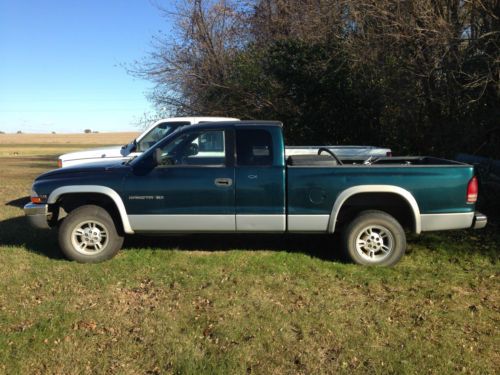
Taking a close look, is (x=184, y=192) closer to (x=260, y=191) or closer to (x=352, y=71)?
(x=260, y=191)

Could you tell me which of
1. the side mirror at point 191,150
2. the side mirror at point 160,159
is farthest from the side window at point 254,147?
the side mirror at point 160,159

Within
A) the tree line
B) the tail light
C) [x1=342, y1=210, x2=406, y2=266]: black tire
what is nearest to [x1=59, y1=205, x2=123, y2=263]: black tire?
[x1=342, y1=210, x2=406, y2=266]: black tire

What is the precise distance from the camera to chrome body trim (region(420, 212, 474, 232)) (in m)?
5.84

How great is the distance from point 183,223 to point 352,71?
9411 millimetres

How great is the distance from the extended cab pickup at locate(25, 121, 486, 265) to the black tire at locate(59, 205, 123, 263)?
0.01m

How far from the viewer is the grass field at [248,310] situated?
3791 millimetres

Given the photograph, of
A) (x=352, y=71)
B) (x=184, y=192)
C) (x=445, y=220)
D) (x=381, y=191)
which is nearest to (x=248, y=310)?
(x=184, y=192)

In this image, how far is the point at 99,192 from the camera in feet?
19.8

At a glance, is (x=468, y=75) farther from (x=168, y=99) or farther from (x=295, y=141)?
(x=168, y=99)

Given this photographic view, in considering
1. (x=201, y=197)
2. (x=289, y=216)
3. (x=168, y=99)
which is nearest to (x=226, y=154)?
(x=201, y=197)

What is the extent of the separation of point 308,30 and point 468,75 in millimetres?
6238

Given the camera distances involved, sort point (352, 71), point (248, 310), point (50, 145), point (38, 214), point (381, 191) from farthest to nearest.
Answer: point (50, 145) → point (352, 71) → point (38, 214) → point (381, 191) → point (248, 310)

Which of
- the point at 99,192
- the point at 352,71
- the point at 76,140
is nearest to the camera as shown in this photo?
the point at 99,192

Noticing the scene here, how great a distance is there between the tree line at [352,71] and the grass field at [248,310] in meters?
4.92
